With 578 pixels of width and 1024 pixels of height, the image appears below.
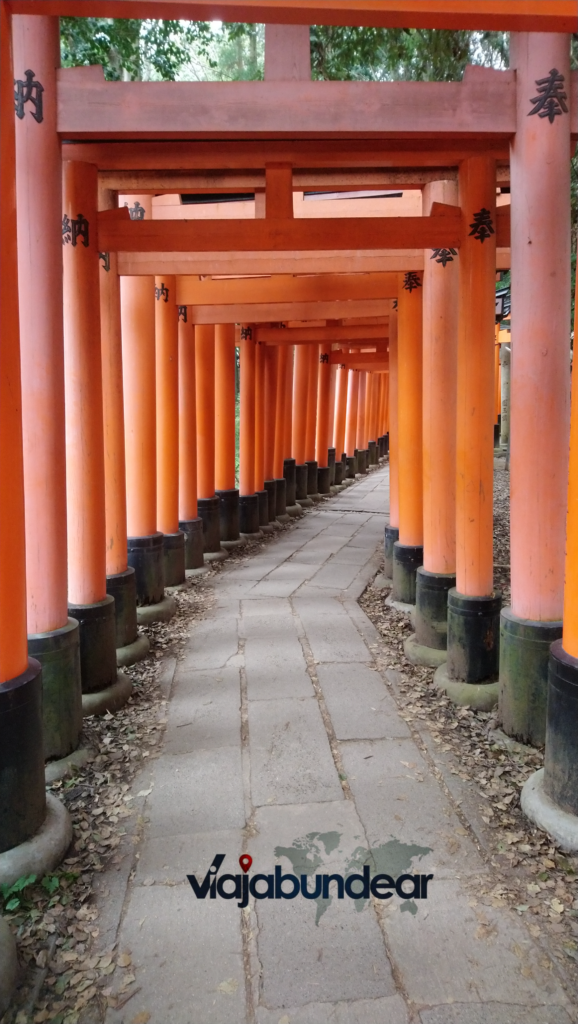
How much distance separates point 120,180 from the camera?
4.59 metres

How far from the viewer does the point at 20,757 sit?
107 inches

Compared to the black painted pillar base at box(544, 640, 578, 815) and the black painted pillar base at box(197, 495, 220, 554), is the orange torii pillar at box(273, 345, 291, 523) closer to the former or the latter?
the black painted pillar base at box(197, 495, 220, 554)

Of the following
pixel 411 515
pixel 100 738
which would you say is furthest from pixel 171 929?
pixel 411 515

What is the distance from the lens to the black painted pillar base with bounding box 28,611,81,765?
143 inches

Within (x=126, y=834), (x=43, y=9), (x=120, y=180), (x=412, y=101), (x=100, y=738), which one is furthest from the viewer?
(x=120, y=180)

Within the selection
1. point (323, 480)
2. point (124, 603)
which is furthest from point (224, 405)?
point (323, 480)

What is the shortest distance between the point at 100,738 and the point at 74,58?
21.0ft

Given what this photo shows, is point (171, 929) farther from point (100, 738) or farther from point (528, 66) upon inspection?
point (528, 66)

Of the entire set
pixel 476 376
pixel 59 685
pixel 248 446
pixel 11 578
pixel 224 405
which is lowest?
pixel 59 685

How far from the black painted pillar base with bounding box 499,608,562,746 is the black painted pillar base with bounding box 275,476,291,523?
9.02 m

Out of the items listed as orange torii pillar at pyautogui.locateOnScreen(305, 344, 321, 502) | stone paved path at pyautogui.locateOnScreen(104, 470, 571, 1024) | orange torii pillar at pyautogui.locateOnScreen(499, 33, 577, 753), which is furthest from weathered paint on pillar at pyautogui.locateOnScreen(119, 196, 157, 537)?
orange torii pillar at pyautogui.locateOnScreen(305, 344, 321, 502)

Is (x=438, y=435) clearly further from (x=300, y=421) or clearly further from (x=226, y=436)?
(x=300, y=421)

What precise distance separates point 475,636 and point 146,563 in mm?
3171

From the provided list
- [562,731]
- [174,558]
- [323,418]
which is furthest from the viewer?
[323,418]
